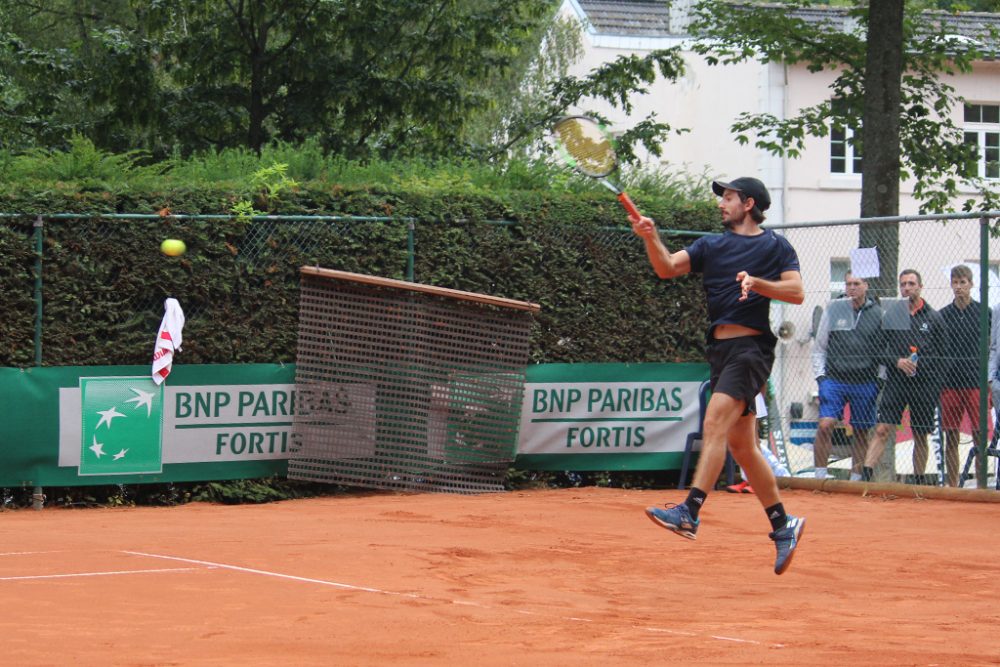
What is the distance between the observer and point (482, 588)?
663 centimetres

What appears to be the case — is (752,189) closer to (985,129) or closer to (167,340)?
(167,340)

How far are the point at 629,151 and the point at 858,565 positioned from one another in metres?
10.2

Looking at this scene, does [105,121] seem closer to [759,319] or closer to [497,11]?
[497,11]

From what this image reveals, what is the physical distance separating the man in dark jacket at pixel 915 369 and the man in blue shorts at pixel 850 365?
0.14 metres

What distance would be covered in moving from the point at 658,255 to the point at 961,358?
5.24 m

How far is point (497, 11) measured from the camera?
17.0 meters

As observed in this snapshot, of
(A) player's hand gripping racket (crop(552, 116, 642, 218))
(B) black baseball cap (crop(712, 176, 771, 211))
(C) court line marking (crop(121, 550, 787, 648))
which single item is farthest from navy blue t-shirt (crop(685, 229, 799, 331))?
(C) court line marking (crop(121, 550, 787, 648))

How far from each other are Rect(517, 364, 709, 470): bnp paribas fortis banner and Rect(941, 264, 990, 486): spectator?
2.18m

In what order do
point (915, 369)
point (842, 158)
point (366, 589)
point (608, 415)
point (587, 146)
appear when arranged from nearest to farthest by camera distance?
point (366, 589) < point (587, 146) < point (915, 369) < point (608, 415) < point (842, 158)

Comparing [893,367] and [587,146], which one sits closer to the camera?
[587,146]

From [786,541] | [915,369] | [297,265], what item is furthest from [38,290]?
[915,369]

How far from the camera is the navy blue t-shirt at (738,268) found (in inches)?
291

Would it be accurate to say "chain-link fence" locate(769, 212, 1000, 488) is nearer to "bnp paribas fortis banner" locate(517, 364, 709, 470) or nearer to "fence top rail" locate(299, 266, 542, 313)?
"bnp paribas fortis banner" locate(517, 364, 709, 470)

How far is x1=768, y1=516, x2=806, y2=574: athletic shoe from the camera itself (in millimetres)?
7062
